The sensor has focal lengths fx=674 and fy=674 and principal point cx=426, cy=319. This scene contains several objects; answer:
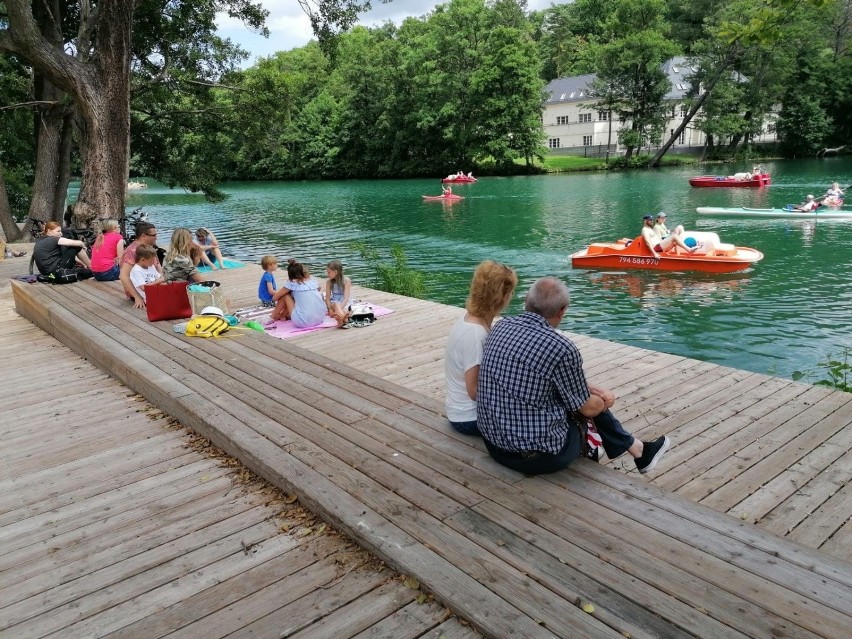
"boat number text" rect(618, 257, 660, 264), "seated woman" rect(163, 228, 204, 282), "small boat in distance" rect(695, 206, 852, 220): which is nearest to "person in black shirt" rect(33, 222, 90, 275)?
"seated woman" rect(163, 228, 204, 282)

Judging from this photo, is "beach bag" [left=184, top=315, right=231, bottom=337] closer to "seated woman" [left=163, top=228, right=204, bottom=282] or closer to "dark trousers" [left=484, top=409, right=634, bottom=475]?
"seated woman" [left=163, top=228, right=204, bottom=282]

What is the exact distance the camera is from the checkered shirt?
3330 millimetres

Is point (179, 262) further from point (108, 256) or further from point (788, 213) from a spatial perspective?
point (788, 213)

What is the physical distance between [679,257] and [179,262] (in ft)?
37.9

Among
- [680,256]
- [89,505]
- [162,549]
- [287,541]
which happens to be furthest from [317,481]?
[680,256]

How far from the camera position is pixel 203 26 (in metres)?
22.4

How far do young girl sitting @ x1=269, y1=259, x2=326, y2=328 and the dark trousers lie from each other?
4.93m

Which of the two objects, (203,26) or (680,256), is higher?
(203,26)

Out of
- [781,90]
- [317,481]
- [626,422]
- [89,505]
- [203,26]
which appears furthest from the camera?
[781,90]

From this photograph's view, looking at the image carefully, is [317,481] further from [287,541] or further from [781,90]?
[781,90]

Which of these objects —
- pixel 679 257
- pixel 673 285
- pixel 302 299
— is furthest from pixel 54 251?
pixel 679 257

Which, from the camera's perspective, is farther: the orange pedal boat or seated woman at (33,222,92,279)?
the orange pedal boat

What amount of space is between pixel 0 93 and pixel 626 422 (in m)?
21.6

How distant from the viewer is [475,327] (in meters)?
3.89
